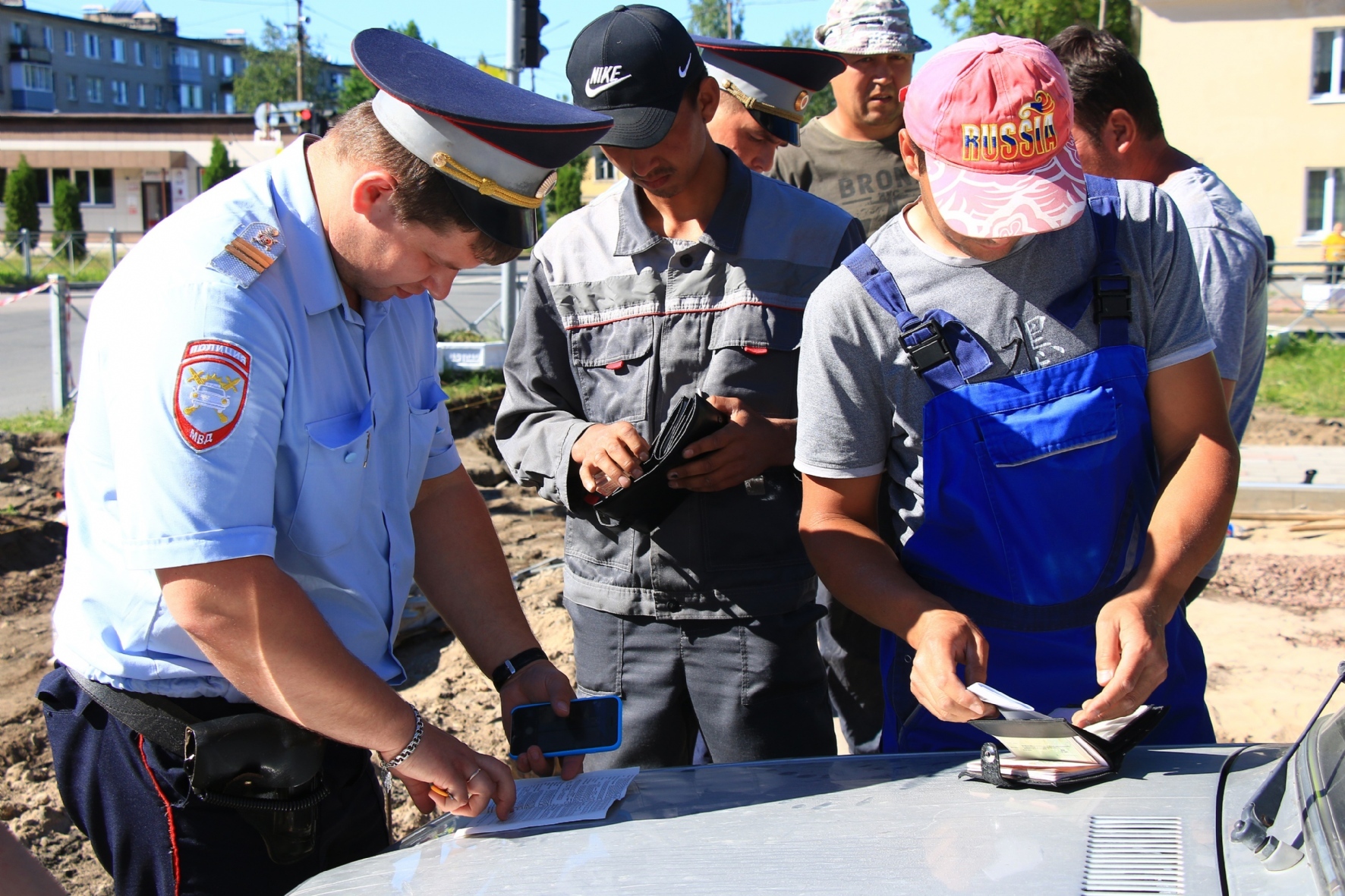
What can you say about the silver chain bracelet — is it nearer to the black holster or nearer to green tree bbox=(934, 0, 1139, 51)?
the black holster

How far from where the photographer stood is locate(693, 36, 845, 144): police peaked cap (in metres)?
3.67

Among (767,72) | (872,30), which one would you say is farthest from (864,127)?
(767,72)

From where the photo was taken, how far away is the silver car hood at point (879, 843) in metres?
1.47

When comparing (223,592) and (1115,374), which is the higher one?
(1115,374)

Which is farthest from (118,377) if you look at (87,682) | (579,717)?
(579,717)

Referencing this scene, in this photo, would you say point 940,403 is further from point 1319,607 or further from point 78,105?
point 78,105

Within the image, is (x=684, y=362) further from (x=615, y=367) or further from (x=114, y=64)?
(x=114, y=64)

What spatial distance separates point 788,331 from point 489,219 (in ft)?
3.42

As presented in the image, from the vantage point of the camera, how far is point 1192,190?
109 inches

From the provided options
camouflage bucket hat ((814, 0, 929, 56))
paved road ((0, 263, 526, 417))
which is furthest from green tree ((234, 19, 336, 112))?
camouflage bucket hat ((814, 0, 929, 56))

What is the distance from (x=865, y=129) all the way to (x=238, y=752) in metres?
3.24

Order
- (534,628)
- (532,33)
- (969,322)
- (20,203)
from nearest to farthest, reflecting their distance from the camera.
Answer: (969,322) < (534,628) < (532,33) < (20,203)

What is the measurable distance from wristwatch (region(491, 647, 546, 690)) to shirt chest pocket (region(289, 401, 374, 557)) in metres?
0.49

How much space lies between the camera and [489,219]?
5.98ft
